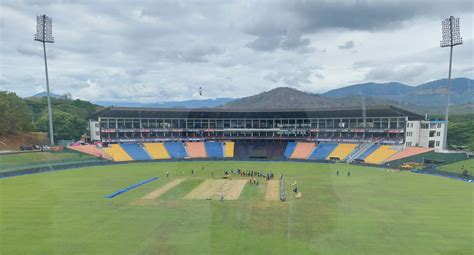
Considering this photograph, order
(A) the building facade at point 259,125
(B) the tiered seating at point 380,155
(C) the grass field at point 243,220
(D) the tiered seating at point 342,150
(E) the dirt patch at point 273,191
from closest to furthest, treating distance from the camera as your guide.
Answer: (C) the grass field at point 243,220 < (E) the dirt patch at point 273,191 < (B) the tiered seating at point 380,155 < (D) the tiered seating at point 342,150 < (A) the building facade at point 259,125

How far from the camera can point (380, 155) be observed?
50.5m

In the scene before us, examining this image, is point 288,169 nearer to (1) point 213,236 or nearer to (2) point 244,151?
(2) point 244,151

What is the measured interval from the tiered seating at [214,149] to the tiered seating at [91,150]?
18.8m

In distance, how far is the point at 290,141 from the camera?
6662 cm

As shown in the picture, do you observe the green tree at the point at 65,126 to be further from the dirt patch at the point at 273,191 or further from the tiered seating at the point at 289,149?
the dirt patch at the point at 273,191

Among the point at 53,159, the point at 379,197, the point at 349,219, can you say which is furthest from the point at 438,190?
the point at 53,159

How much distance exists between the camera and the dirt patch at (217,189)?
27.0 metres

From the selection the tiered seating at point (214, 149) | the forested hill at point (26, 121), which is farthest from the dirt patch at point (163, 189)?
the forested hill at point (26, 121)

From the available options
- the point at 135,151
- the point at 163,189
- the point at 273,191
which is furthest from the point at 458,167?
the point at 135,151

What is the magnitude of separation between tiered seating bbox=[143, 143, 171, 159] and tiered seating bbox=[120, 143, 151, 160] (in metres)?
1.13

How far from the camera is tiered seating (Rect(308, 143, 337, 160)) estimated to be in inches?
2192

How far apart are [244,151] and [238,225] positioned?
44.0m

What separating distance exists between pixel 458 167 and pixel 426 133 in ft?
43.0

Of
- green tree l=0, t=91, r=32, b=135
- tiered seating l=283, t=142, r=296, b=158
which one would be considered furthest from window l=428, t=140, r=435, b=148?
green tree l=0, t=91, r=32, b=135
